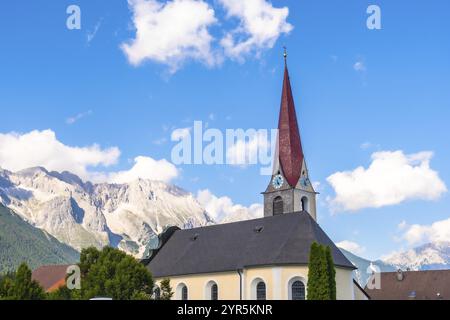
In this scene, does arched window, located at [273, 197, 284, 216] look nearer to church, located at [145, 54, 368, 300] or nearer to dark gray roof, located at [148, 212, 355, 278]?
church, located at [145, 54, 368, 300]

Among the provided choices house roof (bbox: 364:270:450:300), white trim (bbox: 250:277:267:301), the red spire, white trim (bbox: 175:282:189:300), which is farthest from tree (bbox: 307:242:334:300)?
house roof (bbox: 364:270:450:300)

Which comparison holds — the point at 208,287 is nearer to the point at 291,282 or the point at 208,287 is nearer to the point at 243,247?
the point at 243,247

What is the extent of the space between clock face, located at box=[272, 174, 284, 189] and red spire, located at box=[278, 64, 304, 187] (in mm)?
733

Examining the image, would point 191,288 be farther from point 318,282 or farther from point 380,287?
point 380,287

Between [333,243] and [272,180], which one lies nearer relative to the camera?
[333,243]

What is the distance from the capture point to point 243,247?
2186 inches

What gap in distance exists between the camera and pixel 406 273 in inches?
3649

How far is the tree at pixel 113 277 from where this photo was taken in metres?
47.5

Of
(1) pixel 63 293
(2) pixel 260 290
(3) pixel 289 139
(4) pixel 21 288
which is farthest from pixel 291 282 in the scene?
(3) pixel 289 139

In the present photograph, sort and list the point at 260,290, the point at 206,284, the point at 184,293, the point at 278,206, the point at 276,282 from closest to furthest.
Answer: the point at 276,282 < the point at 260,290 < the point at 206,284 < the point at 184,293 < the point at 278,206

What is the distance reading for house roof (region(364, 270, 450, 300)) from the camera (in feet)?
281

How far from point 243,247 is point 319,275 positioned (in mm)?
13234
